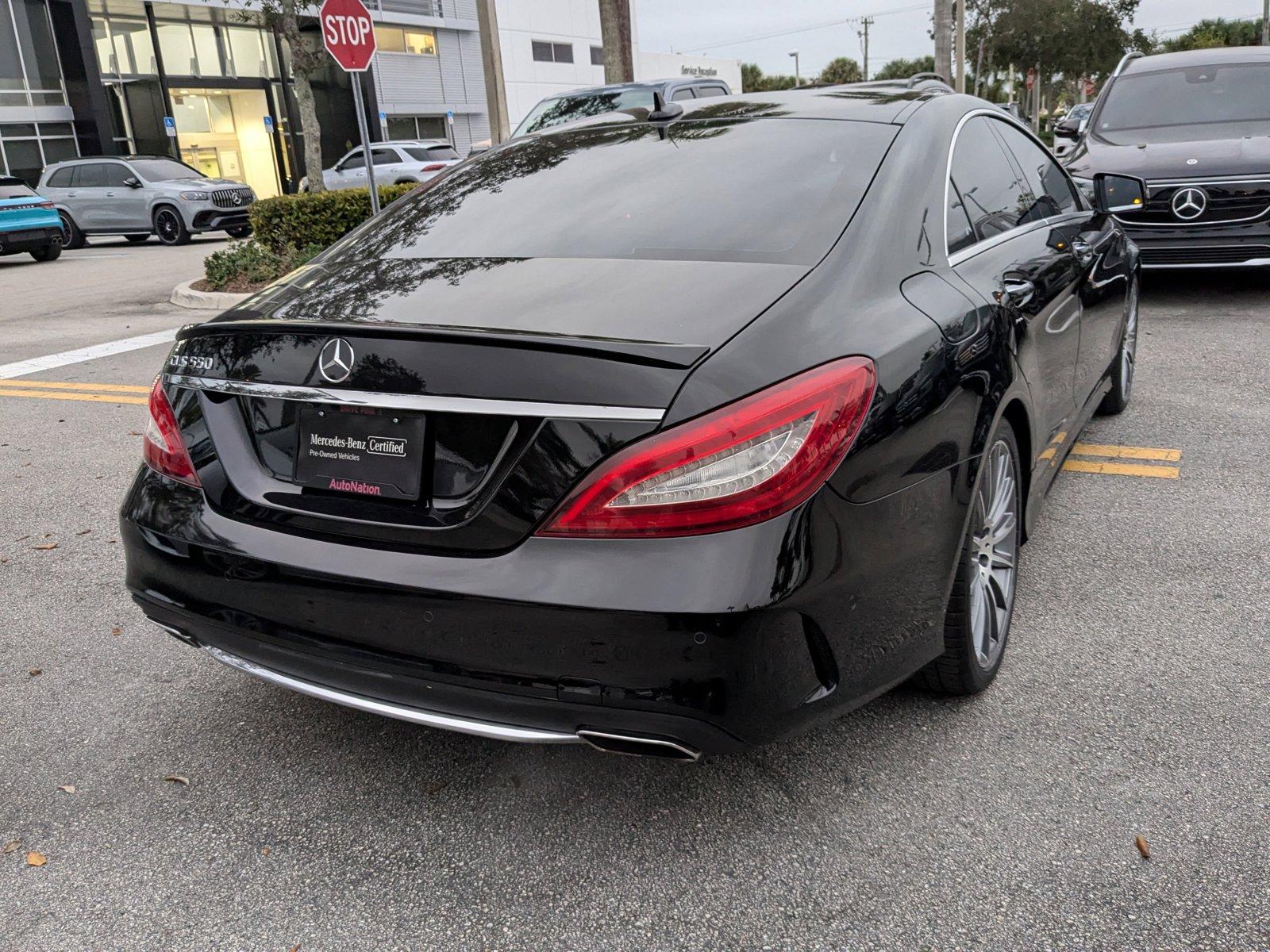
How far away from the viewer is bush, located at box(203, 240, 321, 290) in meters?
12.3

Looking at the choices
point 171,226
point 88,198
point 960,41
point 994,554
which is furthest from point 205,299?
point 960,41

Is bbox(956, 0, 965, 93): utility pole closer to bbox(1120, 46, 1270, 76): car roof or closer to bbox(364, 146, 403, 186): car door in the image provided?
bbox(364, 146, 403, 186): car door

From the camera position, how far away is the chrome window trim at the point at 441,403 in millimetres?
1978

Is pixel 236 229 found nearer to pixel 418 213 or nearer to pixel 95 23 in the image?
pixel 95 23

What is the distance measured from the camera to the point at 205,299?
11.8m

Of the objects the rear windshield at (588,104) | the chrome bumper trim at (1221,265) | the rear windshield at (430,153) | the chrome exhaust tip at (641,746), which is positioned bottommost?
the chrome bumper trim at (1221,265)

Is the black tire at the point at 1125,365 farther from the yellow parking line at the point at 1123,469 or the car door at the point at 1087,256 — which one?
the yellow parking line at the point at 1123,469

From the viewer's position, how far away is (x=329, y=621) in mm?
2246

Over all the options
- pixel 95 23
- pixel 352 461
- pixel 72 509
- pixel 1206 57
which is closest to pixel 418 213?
pixel 352 461

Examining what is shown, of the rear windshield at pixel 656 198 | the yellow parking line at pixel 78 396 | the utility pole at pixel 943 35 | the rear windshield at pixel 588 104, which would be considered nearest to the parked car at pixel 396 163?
the rear windshield at pixel 588 104

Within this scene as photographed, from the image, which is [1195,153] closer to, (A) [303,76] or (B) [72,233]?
(A) [303,76]

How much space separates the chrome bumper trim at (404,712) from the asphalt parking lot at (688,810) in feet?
1.20

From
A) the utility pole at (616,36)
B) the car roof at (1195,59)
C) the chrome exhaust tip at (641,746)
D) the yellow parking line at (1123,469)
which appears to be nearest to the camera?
the chrome exhaust tip at (641,746)

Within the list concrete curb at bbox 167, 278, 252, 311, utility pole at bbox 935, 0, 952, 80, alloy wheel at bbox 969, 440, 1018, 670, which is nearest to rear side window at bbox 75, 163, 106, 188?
concrete curb at bbox 167, 278, 252, 311
